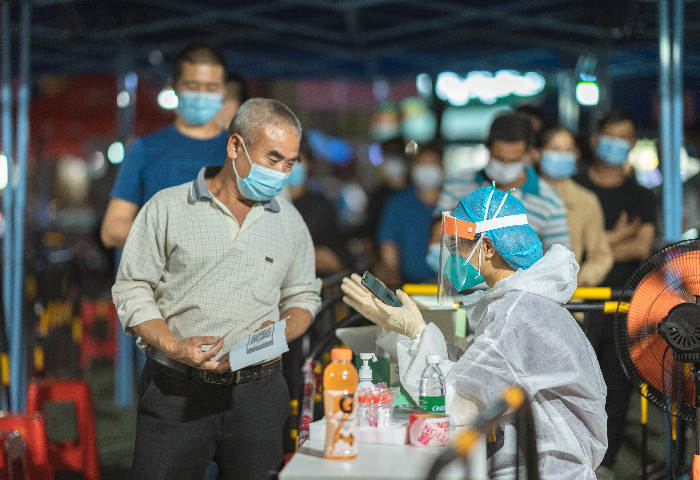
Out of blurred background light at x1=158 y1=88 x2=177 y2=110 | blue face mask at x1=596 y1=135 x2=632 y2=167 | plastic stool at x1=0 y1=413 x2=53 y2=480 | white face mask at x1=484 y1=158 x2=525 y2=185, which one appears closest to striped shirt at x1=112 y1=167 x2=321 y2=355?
blurred background light at x1=158 y1=88 x2=177 y2=110

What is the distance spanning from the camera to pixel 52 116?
12.9 metres

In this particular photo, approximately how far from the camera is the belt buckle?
3.35 metres

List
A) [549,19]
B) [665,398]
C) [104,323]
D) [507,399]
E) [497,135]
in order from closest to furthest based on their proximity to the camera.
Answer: [507,399], [665,398], [497,135], [549,19], [104,323]

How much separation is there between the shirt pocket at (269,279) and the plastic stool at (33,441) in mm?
1875

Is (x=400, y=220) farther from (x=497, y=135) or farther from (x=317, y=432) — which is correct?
(x=317, y=432)

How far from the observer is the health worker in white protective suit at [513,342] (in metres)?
2.93

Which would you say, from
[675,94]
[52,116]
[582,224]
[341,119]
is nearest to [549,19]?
[675,94]

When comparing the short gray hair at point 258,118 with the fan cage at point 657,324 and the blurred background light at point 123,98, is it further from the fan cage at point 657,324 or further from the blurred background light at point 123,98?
the blurred background light at point 123,98

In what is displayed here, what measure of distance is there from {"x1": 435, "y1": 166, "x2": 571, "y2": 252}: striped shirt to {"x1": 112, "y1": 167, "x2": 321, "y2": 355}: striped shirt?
1828 mm

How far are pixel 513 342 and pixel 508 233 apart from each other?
437mm

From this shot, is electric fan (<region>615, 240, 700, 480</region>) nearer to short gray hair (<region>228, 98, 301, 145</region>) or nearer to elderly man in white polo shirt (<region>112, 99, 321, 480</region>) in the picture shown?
elderly man in white polo shirt (<region>112, 99, 321, 480</region>)

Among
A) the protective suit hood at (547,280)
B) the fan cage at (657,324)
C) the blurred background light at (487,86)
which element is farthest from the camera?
the blurred background light at (487,86)

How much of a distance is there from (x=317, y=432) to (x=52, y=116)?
37.1 ft

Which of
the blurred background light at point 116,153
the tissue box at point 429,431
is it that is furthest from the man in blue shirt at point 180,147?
the blurred background light at point 116,153
